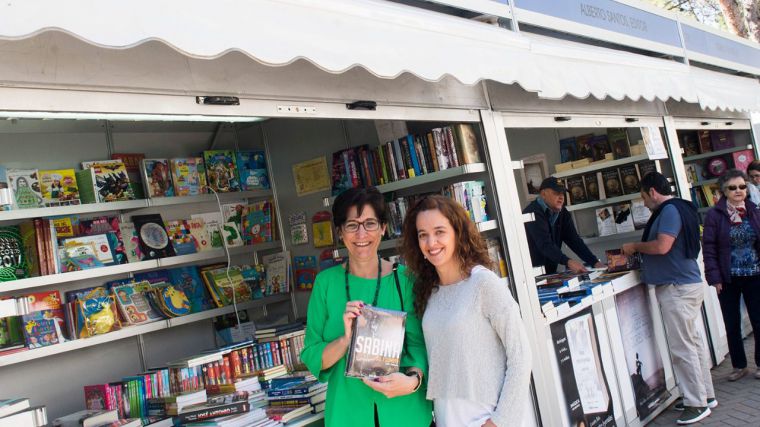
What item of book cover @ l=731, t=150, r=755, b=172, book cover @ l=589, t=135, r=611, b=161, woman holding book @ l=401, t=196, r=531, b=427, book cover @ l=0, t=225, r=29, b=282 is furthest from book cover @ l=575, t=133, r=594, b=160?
book cover @ l=0, t=225, r=29, b=282

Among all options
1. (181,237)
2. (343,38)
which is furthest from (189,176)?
(343,38)

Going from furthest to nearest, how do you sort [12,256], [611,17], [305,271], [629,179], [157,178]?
[629,179] < [611,17] < [305,271] < [157,178] < [12,256]

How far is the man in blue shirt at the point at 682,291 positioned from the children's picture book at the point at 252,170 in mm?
3007

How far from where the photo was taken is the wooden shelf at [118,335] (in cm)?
343

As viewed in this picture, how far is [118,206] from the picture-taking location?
4047 mm

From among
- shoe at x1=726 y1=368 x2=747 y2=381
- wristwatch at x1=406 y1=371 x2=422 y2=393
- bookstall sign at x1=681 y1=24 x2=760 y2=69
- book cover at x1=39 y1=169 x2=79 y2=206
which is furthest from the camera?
bookstall sign at x1=681 y1=24 x2=760 y2=69

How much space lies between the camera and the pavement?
15.4 feet

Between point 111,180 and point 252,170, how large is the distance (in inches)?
45.9

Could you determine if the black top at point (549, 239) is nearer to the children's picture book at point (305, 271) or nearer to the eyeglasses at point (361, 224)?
the children's picture book at point (305, 271)

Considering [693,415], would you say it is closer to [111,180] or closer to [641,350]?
[641,350]

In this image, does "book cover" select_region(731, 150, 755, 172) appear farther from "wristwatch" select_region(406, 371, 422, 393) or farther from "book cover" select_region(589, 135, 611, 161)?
"wristwatch" select_region(406, 371, 422, 393)

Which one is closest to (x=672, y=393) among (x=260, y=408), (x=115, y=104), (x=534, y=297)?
(x=534, y=297)

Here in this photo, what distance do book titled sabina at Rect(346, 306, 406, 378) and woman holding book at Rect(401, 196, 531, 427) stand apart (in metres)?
0.16

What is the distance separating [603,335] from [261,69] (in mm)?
3169
